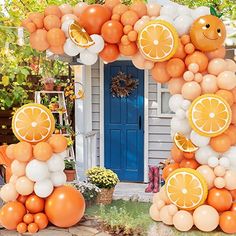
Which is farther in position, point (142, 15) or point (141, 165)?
point (141, 165)

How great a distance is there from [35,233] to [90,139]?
118 inches

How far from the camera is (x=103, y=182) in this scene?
6379mm

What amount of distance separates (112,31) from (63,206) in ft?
6.10

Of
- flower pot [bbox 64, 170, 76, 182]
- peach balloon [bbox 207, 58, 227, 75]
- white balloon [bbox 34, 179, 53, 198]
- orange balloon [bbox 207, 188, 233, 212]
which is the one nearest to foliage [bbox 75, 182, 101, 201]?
flower pot [bbox 64, 170, 76, 182]

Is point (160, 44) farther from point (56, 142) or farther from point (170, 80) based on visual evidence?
point (56, 142)

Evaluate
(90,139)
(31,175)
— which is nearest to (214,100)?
(31,175)

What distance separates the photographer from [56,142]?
455 centimetres

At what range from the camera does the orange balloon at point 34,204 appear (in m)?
4.54

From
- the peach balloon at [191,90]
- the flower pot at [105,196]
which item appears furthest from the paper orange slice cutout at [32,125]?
the flower pot at [105,196]

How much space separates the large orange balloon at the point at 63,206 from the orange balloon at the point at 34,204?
66 mm

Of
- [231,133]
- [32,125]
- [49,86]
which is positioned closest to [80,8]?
[32,125]

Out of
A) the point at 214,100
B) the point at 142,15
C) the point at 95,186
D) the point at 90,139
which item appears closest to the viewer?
the point at 214,100

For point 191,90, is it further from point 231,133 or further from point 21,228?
point 21,228

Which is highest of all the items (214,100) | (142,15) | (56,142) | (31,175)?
(142,15)
